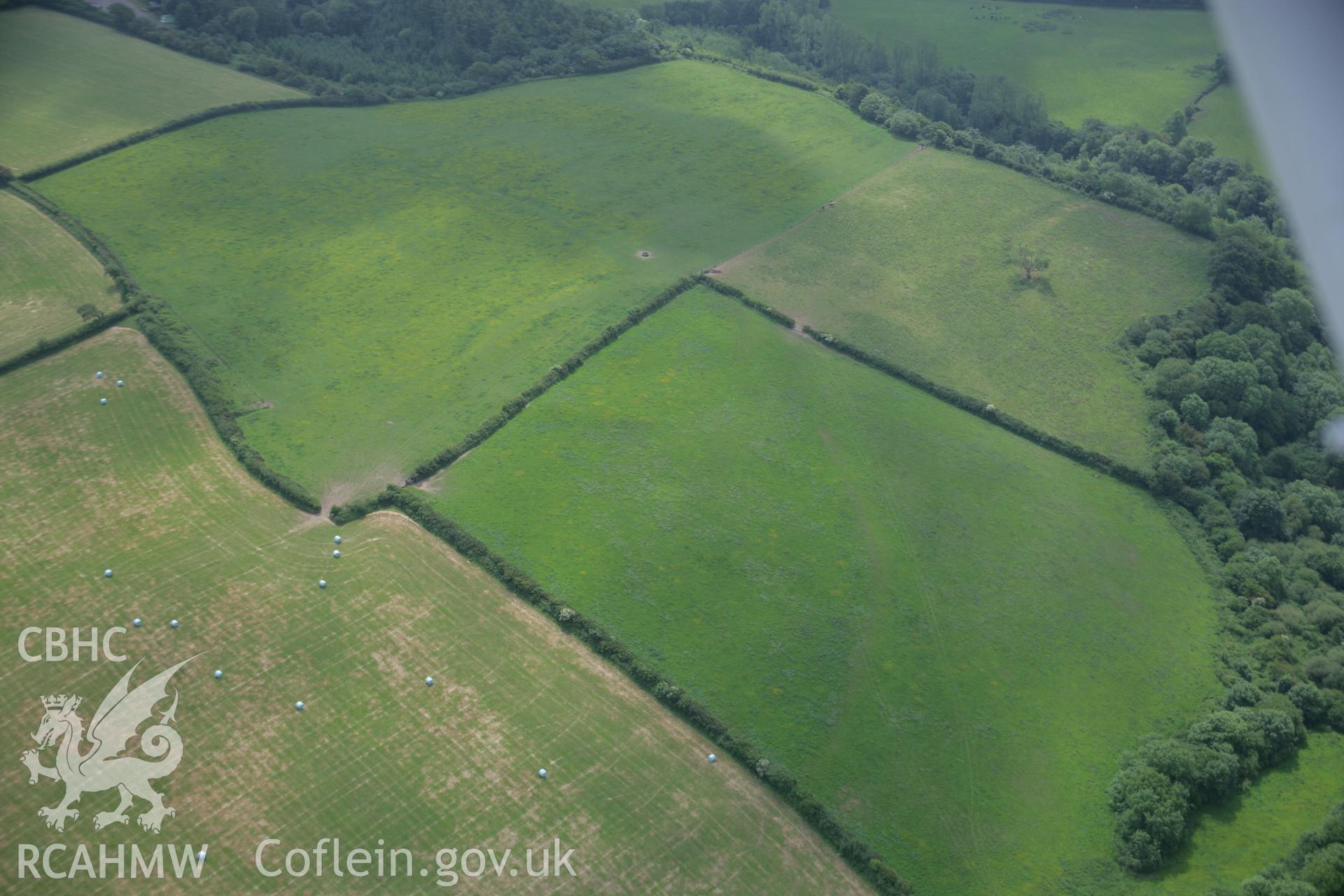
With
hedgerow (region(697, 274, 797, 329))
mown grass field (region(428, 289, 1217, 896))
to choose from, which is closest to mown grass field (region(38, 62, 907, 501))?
hedgerow (region(697, 274, 797, 329))

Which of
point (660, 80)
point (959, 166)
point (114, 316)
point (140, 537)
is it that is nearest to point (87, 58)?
point (114, 316)

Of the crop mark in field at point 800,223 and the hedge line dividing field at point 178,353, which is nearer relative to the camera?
the hedge line dividing field at point 178,353

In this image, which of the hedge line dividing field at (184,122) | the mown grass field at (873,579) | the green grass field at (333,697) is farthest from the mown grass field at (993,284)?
the hedge line dividing field at (184,122)

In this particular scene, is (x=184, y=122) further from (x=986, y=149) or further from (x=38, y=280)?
(x=986, y=149)

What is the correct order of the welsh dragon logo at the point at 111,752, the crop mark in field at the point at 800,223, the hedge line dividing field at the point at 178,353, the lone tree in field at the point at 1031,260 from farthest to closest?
the lone tree in field at the point at 1031,260, the crop mark in field at the point at 800,223, the hedge line dividing field at the point at 178,353, the welsh dragon logo at the point at 111,752

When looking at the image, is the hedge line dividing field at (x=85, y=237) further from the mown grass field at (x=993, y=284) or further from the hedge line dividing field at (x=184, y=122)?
the mown grass field at (x=993, y=284)
